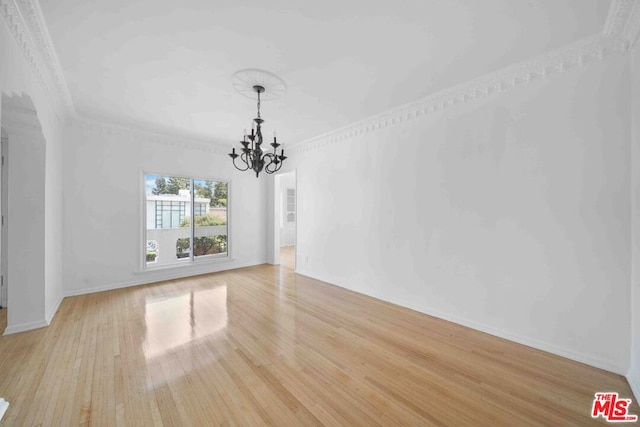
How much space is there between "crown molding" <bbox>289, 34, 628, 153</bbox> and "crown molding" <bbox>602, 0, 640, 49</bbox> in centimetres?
6

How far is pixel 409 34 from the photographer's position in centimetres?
214

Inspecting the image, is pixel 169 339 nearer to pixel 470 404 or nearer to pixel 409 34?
pixel 470 404

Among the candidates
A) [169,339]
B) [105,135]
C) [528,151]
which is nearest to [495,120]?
[528,151]

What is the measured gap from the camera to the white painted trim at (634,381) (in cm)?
185

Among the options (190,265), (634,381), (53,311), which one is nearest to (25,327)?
(53,311)

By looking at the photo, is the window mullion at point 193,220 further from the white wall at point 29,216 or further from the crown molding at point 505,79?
the crown molding at point 505,79

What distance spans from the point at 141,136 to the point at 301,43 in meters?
4.02

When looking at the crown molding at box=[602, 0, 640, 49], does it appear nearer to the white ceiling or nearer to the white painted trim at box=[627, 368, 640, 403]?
the white ceiling

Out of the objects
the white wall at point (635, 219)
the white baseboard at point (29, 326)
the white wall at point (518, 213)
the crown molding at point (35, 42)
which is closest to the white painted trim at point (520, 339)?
the white wall at point (518, 213)

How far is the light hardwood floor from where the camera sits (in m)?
1.71

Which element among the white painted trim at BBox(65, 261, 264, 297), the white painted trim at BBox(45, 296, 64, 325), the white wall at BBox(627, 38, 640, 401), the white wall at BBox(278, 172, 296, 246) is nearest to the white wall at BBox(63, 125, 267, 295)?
the white painted trim at BBox(65, 261, 264, 297)

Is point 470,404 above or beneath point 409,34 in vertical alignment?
beneath

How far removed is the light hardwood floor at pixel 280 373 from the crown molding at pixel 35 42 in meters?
2.78

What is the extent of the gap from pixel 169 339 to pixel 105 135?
3821 mm
